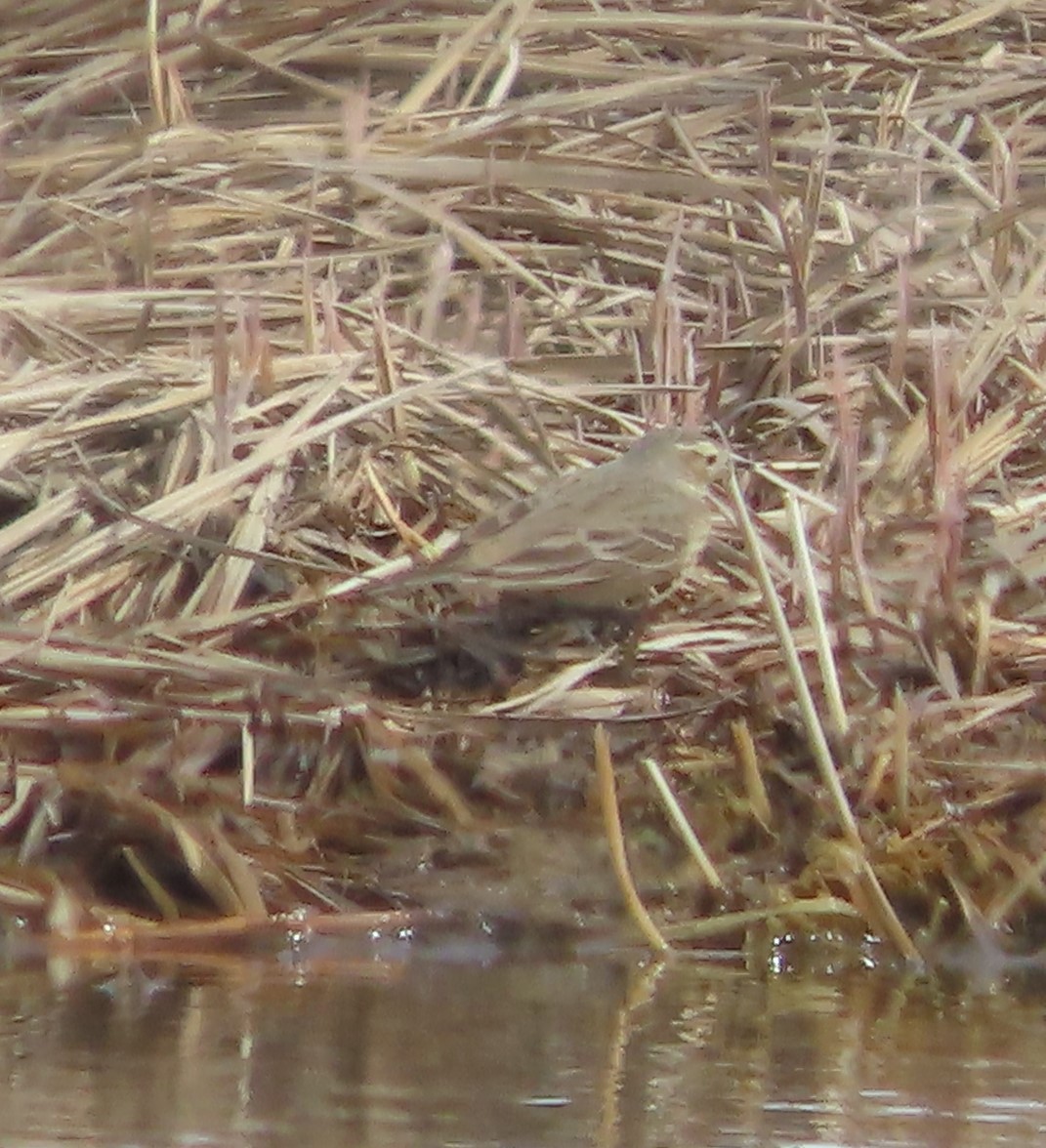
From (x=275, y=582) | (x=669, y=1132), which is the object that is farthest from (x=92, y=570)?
(x=669, y=1132)

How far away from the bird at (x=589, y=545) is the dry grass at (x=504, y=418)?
0.07 m

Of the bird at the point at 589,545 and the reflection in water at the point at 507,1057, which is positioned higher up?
the bird at the point at 589,545

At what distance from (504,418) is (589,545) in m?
0.37

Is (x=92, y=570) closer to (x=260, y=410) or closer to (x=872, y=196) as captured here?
(x=260, y=410)

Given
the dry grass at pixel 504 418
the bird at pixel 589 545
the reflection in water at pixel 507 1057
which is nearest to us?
the reflection in water at pixel 507 1057

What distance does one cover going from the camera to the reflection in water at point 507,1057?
81.2 inches

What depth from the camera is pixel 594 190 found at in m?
3.80

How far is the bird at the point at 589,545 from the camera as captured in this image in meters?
2.98

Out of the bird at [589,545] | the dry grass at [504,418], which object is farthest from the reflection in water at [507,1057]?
→ the bird at [589,545]

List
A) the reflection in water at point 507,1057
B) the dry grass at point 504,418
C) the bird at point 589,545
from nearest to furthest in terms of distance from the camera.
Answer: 1. the reflection in water at point 507,1057
2. the dry grass at point 504,418
3. the bird at point 589,545

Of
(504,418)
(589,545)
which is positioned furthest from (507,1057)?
(504,418)

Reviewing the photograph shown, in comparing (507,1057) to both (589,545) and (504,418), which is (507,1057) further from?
(504,418)

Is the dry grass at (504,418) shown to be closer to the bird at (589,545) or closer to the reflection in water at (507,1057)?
the bird at (589,545)

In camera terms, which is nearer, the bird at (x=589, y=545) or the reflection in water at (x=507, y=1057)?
the reflection in water at (x=507, y=1057)
